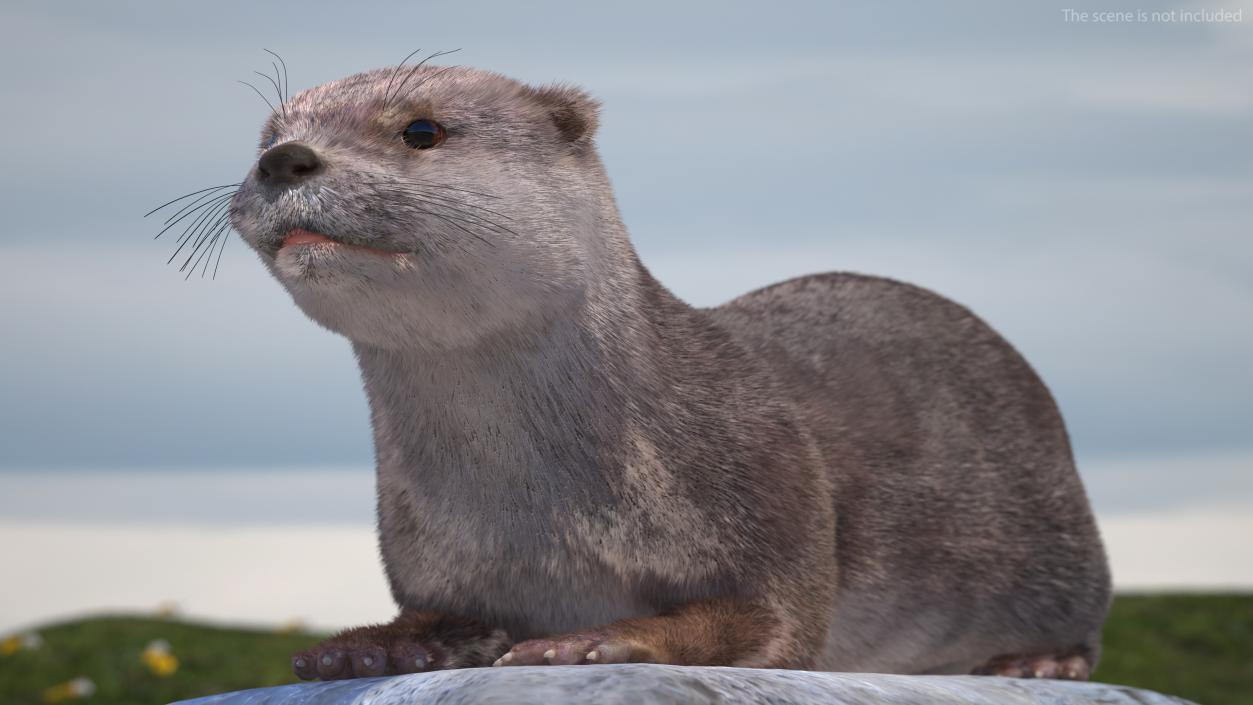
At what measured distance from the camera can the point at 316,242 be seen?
3.15 m

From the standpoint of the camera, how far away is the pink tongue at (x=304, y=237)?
315cm

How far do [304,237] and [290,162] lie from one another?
17 cm

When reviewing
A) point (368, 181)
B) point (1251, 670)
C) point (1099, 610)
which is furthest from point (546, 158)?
point (1251, 670)

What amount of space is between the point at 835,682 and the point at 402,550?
4.12 feet

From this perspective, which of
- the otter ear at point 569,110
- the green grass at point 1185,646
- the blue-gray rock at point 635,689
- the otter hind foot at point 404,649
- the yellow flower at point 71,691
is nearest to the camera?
the blue-gray rock at point 635,689

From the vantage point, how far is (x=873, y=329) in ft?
16.1

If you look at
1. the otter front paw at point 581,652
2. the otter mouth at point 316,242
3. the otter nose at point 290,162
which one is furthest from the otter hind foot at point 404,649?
the otter nose at point 290,162

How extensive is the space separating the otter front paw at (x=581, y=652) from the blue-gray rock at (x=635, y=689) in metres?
0.07

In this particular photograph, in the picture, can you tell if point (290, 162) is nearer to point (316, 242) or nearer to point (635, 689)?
point (316, 242)

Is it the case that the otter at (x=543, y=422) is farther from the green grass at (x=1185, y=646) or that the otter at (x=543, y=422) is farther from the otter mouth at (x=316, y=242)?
the green grass at (x=1185, y=646)

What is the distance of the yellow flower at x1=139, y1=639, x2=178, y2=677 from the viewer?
8.56 metres

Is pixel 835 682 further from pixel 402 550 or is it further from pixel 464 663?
pixel 402 550

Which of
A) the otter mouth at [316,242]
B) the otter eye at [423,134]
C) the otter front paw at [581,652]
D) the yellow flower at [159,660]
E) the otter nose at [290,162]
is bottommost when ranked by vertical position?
the otter front paw at [581,652]

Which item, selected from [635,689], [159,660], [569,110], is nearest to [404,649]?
[635,689]
